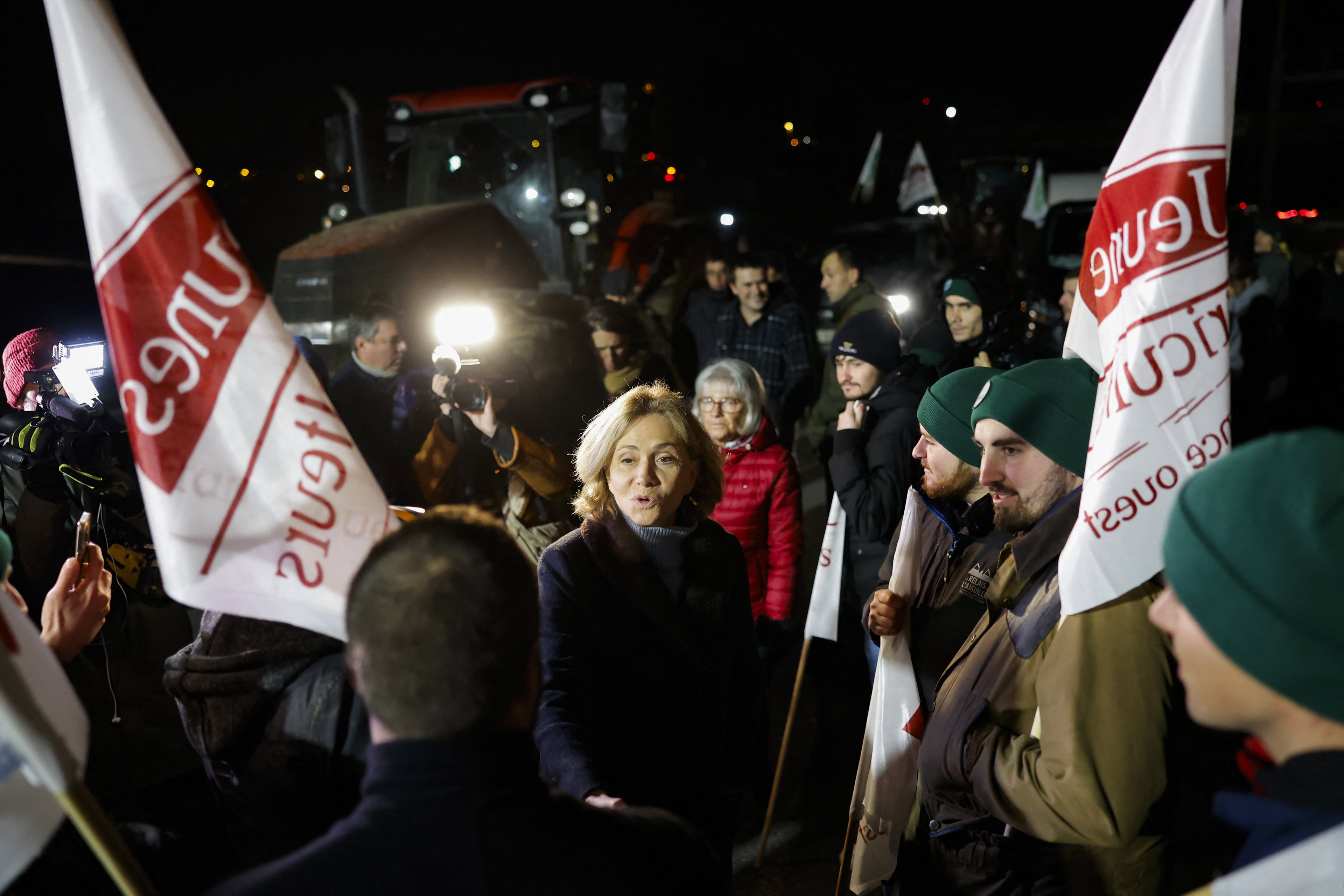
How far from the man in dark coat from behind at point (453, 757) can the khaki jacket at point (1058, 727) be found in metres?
0.92

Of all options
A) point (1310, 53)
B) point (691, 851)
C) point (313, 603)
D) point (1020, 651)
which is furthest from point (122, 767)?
point (1310, 53)

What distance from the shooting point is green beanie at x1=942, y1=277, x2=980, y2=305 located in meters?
5.26

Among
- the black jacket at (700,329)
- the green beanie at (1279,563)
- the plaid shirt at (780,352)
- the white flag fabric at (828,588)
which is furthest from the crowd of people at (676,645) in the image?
the black jacket at (700,329)

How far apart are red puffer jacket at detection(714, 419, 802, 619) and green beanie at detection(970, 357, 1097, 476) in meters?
1.67

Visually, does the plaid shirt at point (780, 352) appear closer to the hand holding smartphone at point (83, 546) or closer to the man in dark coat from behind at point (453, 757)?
the hand holding smartphone at point (83, 546)

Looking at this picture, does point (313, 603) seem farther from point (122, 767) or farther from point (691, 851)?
point (122, 767)

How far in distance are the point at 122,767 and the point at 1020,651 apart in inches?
119

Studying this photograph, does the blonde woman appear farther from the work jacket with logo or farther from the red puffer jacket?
the red puffer jacket

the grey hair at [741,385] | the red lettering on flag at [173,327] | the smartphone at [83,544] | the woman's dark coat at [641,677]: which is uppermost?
the red lettering on flag at [173,327]

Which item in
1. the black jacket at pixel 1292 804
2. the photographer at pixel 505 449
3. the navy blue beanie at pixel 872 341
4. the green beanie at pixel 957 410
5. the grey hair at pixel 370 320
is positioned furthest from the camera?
the grey hair at pixel 370 320

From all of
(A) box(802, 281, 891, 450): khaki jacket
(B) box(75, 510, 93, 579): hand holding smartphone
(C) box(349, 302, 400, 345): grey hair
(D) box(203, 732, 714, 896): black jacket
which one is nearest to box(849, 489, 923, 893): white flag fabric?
(D) box(203, 732, 714, 896): black jacket

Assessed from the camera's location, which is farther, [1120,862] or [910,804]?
[910,804]

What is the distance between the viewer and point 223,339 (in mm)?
1846

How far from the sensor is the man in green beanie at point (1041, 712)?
1.88m
